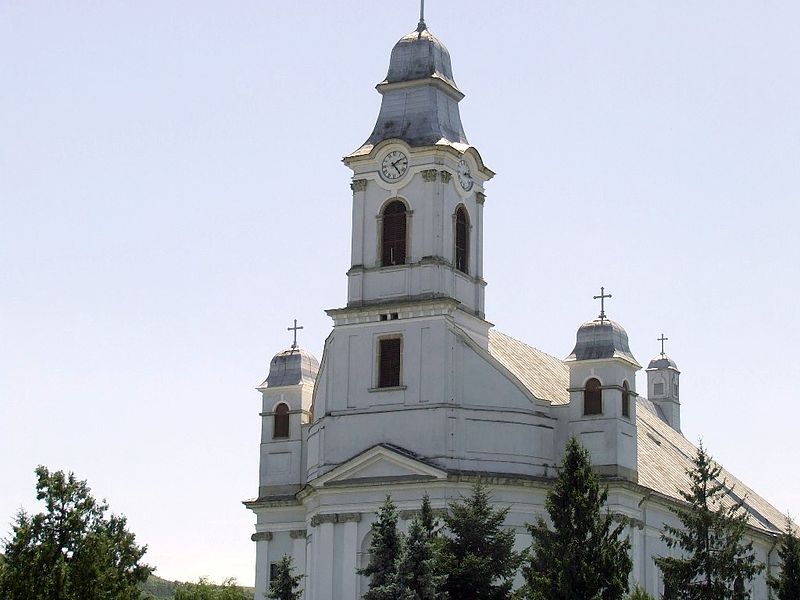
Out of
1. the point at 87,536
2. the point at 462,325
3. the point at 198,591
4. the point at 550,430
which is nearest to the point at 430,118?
the point at 462,325

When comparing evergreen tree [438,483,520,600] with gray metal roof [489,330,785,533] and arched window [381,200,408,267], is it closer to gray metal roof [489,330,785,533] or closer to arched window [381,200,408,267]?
gray metal roof [489,330,785,533]

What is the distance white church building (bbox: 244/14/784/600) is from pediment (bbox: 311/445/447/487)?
0.05m

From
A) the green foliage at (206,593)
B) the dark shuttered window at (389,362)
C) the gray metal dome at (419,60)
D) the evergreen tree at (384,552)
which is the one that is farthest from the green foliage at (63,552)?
the green foliage at (206,593)

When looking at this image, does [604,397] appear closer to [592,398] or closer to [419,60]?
[592,398]

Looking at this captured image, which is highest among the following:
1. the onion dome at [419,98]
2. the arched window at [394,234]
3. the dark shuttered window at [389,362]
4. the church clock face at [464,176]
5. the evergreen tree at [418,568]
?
the onion dome at [419,98]

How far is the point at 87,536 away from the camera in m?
39.5

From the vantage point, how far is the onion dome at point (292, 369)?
56781 millimetres

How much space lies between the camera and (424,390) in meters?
51.5

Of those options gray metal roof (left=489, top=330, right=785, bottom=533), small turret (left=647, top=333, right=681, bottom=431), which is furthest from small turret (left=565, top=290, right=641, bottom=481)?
small turret (left=647, top=333, right=681, bottom=431)

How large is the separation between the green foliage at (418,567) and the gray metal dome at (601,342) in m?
12.8

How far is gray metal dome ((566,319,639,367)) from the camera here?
5162 cm

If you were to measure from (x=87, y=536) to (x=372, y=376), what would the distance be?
14961 mm

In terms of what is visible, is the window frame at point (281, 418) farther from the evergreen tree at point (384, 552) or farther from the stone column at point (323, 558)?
the evergreen tree at point (384, 552)

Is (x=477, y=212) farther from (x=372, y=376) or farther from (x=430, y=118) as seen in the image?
(x=372, y=376)
